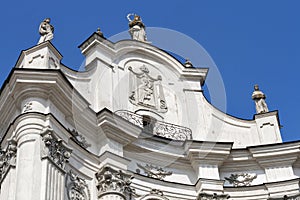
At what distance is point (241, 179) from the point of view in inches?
727

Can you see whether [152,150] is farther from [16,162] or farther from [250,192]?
[16,162]

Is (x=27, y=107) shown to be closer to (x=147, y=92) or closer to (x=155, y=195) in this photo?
(x=155, y=195)

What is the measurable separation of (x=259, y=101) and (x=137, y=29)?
202 inches

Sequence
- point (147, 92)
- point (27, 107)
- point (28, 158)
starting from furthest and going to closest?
1. point (147, 92)
2. point (27, 107)
3. point (28, 158)

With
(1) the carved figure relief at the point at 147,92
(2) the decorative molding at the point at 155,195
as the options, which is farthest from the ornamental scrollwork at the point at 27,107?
(1) the carved figure relief at the point at 147,92

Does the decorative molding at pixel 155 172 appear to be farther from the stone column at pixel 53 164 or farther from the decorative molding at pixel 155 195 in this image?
the stone column at pixel 53 164

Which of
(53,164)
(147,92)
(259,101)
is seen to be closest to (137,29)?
(147,92)

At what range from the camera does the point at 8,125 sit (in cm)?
1641

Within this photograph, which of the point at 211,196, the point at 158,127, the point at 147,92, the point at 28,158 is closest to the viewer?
the point at 28,158

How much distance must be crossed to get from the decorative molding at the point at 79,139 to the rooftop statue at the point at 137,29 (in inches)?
245

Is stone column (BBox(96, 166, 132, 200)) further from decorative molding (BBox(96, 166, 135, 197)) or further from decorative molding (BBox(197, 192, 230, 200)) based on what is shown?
decorative molding (BBox(197, 192, 230, 200))

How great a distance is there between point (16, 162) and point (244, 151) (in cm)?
731

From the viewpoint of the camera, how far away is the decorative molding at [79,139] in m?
16.1

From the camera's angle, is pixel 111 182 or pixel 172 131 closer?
pixel 111 182
